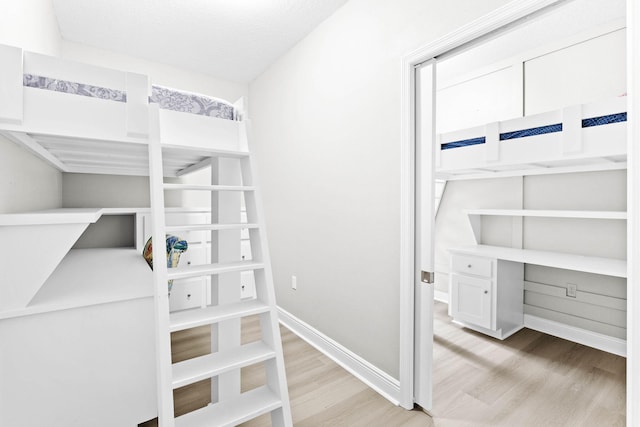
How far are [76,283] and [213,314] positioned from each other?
2.69 ft

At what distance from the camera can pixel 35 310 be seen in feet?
3.97

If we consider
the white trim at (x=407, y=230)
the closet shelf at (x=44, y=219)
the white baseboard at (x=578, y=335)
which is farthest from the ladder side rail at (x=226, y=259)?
the white baseboard at (x=578, y=335)

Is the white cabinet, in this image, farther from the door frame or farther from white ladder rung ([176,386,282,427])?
white ladder rung ([176,386,282,427])

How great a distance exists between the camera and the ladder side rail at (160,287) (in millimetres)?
1148

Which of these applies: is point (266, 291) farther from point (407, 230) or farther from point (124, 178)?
point (124, 178)

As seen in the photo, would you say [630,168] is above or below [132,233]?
above

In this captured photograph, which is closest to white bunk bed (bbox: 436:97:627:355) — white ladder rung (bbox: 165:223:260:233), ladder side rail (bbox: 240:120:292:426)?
ladder side rail (bbox: 240:120:292:426)

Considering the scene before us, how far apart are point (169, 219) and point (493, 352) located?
321 centimetres

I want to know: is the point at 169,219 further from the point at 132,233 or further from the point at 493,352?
the point at 493,352

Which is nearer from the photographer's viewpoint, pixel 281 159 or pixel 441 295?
pixel 281 159

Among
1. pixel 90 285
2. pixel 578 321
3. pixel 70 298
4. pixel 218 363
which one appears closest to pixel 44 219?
pixel 70 298

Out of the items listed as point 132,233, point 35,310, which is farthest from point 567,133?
point 132,233

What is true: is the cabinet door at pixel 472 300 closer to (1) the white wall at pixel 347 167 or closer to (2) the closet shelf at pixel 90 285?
(1) the white wall at pixel 347 167

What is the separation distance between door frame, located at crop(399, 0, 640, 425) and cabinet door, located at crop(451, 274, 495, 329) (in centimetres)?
128
